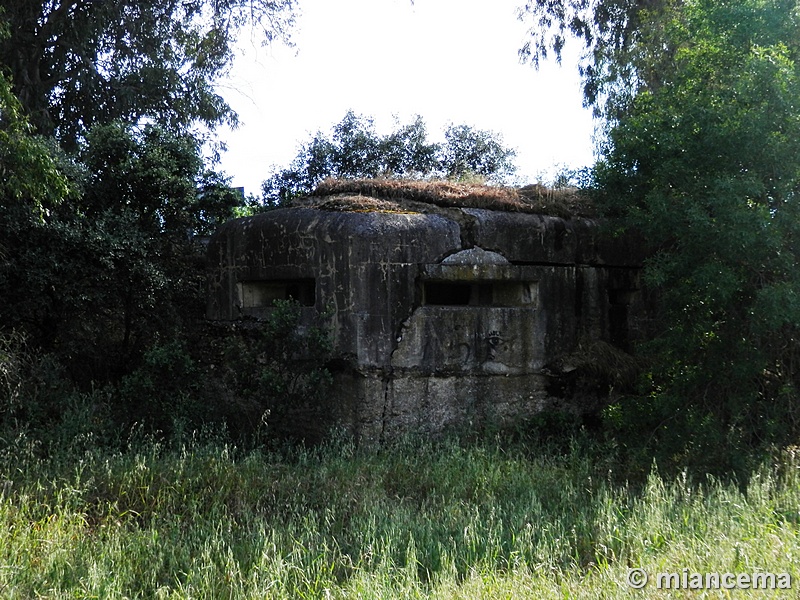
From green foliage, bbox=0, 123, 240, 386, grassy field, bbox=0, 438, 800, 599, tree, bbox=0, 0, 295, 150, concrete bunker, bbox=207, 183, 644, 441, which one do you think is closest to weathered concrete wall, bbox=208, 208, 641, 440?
concrete bunker, bbox=207, 183, 644, 441

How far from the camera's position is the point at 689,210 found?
18.6 feet

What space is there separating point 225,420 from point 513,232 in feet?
9.43

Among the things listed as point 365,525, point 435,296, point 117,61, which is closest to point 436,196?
point 435,296

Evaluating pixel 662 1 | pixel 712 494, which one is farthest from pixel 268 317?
pixel 662 1

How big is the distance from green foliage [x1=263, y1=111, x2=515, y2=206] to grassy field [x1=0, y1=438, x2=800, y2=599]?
7.52m

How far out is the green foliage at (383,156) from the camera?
1293 centimetres

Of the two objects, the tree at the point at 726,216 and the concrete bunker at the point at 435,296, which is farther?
the concrete bunker at the point at 435,296

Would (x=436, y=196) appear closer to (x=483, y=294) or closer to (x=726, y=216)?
(x=483, y=294)

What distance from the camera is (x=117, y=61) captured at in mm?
11422

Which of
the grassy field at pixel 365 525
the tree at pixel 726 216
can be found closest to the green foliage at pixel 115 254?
the grassy field at pixel 365 525

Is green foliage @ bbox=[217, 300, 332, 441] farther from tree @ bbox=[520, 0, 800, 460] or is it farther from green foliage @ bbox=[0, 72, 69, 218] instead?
tree @ bbox=[520, 0, 800, 460]

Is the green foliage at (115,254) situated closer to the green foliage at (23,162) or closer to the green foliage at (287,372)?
the green foliage at (23,162)

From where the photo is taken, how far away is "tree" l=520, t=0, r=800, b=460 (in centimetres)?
561

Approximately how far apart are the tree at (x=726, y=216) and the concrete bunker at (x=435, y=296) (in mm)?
882
